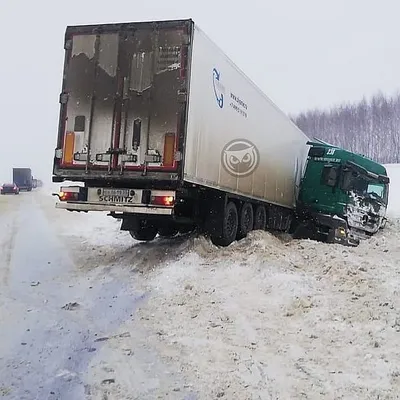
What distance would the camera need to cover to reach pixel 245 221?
12.1m

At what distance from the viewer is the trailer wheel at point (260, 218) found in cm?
1310

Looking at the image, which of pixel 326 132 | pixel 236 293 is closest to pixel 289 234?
pixel 236 293

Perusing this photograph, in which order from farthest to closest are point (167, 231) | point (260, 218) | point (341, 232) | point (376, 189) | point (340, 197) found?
point (376, 189) < point (340, 197) < point (341, 232) < point (260, 218) < point (167, 231)

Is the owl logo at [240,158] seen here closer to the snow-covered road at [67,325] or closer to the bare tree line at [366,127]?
the snow-covered road at [67,325]

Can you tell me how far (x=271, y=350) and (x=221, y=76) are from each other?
6.00 meters

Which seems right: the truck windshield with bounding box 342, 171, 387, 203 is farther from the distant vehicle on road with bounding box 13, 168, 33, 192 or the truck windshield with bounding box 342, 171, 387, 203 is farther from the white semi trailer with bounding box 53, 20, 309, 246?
the distant vehicle on road with bounding box 13, 168, 33, 192

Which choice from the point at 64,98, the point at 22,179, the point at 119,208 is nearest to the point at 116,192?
the point at 119,208

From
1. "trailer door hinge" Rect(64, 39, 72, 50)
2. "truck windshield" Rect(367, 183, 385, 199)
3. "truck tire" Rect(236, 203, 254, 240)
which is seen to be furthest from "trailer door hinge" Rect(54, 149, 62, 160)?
"truck windshield" Rect(367, 183, 385, 199)

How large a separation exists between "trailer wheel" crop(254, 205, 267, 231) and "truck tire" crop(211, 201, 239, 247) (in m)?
1.85

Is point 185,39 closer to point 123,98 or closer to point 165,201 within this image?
point 123,98

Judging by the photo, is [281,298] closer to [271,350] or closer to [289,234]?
[271,350]

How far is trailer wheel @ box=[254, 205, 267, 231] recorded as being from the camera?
1310 cm

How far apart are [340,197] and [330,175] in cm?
94

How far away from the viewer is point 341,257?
8.96 m
